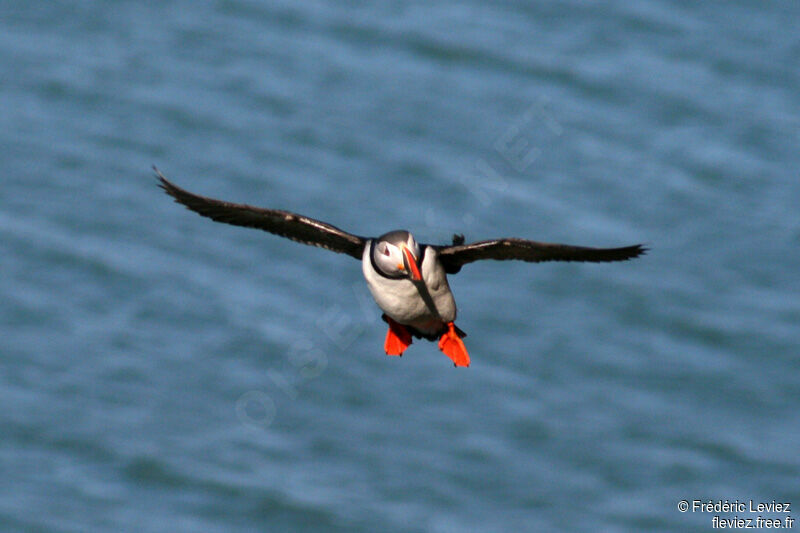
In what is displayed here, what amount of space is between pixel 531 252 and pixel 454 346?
8.62 ft

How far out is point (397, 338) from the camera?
20.1 meters

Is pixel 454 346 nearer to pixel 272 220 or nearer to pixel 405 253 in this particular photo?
pixel 405 253

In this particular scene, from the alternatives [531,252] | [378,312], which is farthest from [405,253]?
[378,312]

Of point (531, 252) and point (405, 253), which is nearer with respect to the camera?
point (405, 253)

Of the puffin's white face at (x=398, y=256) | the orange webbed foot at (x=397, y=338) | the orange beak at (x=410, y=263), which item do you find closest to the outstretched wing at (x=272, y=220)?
the puffin's white face at (x=398, y=256)

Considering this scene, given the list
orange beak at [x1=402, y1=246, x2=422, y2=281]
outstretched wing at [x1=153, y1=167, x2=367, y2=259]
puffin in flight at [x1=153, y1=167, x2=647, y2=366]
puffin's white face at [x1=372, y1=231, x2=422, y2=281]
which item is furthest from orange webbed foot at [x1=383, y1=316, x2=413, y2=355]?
orange beak at [x1=402, y1=246, x2=422, y2=281]

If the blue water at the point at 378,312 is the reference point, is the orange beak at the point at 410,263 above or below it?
below

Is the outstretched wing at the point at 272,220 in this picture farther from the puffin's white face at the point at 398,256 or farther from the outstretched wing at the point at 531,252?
the outstretched wing at the point at 531,252

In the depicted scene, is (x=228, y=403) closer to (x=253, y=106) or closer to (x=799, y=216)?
(x=253, y=106)

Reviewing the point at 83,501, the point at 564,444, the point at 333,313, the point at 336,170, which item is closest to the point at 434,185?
the point at 336,170

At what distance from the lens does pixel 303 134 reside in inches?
2854

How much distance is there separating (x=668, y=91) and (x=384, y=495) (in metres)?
28.3

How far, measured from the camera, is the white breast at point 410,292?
17750 mm

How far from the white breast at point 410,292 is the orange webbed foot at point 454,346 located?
1.17 meters
